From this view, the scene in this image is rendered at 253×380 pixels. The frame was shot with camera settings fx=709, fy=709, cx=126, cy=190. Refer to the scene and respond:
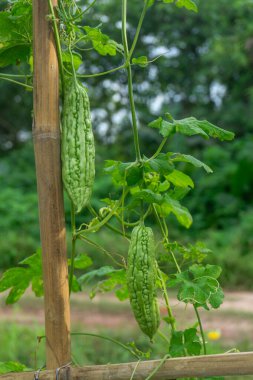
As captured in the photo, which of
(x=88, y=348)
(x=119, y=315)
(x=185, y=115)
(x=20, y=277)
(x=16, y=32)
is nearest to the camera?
(x=16, y=32)

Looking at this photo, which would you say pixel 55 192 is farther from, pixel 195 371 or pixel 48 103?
pixel 195 371

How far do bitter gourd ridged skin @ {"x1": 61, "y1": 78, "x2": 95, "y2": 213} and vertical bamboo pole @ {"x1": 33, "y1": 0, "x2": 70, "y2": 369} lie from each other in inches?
1.0

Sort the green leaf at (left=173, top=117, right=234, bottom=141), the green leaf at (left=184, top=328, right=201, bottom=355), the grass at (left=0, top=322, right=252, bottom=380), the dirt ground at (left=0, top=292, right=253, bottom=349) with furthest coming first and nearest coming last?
the dirt ground at (left=0, top=292, right=253, bottom=349)
the grass at (left=0, top=322, right=252, bottom=380)
the green leaf at (left=184, top=328, right=201, bottom=355)
the green leaf at (left=173, top=117, right=234, bottom=141)

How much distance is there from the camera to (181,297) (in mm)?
1276

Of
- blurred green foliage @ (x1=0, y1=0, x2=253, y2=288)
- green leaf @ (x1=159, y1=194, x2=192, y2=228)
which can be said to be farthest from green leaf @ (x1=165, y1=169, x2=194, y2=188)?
blurred green foliage @ (x1=0, y1=0, x2=253, y2=288)

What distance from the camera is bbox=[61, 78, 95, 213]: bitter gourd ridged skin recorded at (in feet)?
3.98

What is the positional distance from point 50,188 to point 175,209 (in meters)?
0.31

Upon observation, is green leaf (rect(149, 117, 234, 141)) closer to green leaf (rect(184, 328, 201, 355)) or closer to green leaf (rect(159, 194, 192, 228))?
green leaf (rect(159, 194, 192, 228))

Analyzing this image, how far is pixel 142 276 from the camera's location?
1.24m

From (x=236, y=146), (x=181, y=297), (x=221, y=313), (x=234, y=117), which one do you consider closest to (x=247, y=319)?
(x=221, y=313)

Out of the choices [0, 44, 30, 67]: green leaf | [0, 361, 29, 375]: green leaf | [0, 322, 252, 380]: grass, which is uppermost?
[0, 44, 30, 67]: green leaf

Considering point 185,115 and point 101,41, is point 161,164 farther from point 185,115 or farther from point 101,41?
point 185,115

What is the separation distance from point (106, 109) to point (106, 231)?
24.9 ft

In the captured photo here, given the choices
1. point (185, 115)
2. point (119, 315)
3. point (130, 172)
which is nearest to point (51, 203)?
point (130, 172)
